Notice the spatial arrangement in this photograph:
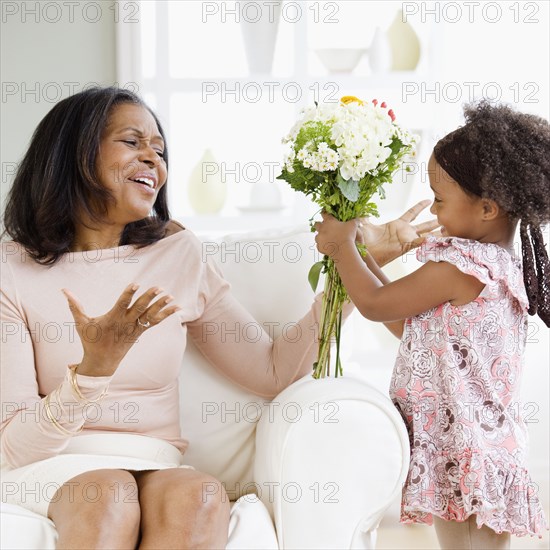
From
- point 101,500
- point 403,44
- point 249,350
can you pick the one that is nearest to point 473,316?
point 249,350

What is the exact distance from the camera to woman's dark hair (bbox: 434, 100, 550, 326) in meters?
1.75

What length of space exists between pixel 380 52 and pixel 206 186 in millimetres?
866

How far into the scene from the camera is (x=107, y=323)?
155cm

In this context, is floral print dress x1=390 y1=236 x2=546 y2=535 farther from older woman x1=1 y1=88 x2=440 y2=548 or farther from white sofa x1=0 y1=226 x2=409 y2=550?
older woman x1=1 y1=88 x2=440 y2=548

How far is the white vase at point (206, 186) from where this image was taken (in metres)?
3.37

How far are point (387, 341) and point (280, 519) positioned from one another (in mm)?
1868

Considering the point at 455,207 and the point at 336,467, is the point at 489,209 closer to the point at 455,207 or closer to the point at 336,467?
the point at 455,207

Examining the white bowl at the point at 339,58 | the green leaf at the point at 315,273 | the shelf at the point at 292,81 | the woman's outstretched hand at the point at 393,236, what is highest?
the white bowl at the point at 339,58

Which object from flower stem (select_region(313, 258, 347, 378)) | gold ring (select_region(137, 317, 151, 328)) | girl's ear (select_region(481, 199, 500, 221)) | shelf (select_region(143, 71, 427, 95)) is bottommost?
flower stem (select_region(313, 258, 347, 378))

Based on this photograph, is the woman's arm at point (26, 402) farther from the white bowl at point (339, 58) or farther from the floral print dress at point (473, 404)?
the white bowl at point (339, 58)

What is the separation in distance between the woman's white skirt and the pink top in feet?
0.10

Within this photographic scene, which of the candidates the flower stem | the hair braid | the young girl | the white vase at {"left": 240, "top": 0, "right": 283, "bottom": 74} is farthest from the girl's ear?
the white vase at {"left": 240, "top": 0, "right": 283, "bottom": 74}

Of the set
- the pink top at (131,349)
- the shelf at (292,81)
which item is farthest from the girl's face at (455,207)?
the shelf at (292,81)

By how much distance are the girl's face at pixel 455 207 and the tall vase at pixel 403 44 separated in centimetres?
166
